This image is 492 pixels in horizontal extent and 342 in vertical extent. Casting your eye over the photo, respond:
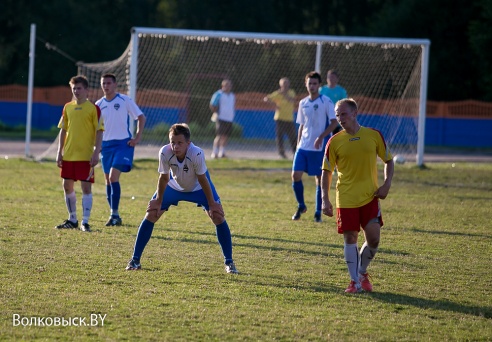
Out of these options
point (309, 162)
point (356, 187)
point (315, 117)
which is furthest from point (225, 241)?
point (315, 117)

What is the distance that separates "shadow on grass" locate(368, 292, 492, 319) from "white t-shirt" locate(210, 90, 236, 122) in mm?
14927

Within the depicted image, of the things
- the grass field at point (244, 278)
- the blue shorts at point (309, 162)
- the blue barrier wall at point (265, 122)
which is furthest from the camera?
the blue barrier wall at point (265, 122)

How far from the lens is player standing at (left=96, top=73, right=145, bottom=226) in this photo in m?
11.3

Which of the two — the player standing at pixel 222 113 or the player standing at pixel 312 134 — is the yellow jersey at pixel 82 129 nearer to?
the player standing at pixel 312 134

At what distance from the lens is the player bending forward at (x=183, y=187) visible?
785cm

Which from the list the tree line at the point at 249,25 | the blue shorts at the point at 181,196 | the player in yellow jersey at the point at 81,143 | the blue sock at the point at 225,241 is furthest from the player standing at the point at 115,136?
the tree line at the point at 249,25

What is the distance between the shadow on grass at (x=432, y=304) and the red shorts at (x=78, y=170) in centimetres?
440

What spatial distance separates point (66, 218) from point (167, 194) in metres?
3.79

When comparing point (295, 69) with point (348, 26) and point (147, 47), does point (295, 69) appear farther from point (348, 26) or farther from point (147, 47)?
point (348, 26)

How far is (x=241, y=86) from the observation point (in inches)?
1095

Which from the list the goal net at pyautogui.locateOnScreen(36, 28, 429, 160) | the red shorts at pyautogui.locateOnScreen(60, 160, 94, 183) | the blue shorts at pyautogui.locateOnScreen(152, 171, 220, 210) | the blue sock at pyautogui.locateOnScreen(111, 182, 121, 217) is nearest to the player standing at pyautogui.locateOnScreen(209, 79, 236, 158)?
the goal net at pyautogui.locateOnScreen(36, 28, 429, 160)

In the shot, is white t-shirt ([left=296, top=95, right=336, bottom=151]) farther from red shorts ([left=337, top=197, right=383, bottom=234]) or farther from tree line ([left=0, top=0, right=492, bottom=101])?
tree line ([left=0, top=0, right=492, bottom=101])

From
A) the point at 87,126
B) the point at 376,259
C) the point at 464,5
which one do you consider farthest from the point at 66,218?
the point at 464,5

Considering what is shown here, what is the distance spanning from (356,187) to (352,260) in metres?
0.63
